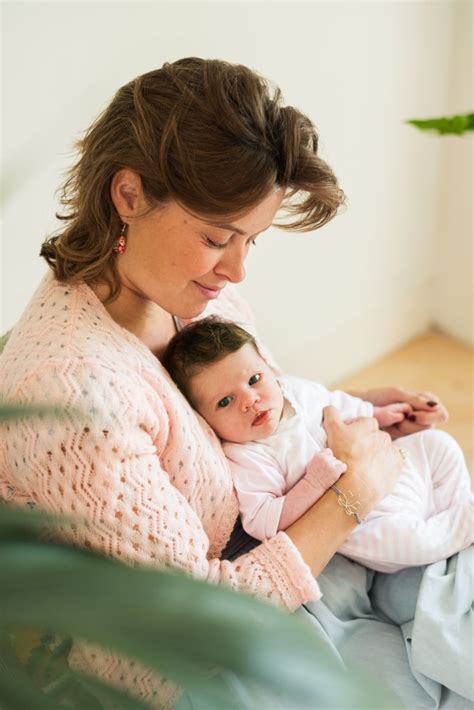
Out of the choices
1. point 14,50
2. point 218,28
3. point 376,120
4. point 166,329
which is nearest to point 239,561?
point 166,329

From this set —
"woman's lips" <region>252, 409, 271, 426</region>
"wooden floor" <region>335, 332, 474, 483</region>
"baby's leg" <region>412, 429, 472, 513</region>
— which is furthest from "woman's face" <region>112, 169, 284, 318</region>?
"wooden floor" <region>335, 332, 474, 483</region>

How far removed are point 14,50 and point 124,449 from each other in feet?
3.44

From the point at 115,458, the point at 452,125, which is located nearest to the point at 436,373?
the point at 115,458

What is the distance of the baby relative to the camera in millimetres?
1448

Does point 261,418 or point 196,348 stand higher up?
point 196,348

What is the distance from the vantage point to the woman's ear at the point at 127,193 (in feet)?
4.17

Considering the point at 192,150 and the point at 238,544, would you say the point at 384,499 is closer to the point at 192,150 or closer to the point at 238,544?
the point at 238,544

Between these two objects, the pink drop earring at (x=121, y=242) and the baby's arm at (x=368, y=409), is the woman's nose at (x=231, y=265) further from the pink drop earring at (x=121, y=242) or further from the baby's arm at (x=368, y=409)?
the baby's arm at (x=368, y=409)

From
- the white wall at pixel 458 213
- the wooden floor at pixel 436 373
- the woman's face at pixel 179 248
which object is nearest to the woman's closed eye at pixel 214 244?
the woman's face at pixel 179 248

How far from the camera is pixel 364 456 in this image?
1.52 metres

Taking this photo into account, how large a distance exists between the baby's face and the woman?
10 centimetres

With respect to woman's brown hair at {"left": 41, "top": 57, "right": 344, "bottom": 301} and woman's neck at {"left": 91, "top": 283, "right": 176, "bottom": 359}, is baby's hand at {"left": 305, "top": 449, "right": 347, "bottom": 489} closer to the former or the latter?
woman's neck at {"left": 91, "top": 283, "right": 176, "bottom": 359}

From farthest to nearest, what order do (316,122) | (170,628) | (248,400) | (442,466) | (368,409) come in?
1. (316,122)
2. (368,409)
3. (442,466)
4. (248,400)
5. (170,628)

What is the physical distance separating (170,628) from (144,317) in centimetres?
120
